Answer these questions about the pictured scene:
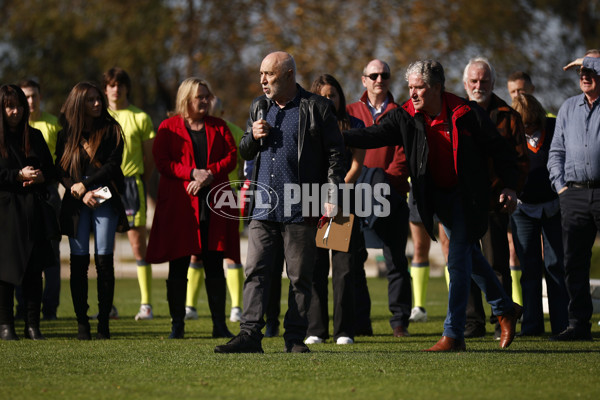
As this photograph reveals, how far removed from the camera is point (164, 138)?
9.22 m

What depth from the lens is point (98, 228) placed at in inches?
352

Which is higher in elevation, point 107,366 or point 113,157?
point 113,157

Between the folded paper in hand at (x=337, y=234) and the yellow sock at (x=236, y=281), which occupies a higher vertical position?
the folded paper in hand at (x=337, y=234)

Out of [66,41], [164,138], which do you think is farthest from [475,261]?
[66,41]

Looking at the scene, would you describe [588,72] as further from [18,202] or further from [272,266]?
[18,202]

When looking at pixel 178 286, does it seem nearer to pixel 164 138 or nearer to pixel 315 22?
pixel 164 138

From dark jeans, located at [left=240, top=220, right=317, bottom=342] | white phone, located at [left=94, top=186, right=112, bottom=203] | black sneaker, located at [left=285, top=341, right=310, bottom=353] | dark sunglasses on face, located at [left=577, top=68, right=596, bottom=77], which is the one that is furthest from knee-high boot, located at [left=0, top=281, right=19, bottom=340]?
dark sunglasses on face, located at [left=577, top=68, right=596, bottom=77]

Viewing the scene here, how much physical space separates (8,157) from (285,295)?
6689 mm

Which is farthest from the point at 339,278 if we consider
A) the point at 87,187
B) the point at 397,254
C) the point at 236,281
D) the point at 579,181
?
the point at 236,281

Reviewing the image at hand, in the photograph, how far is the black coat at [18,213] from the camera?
8.77m

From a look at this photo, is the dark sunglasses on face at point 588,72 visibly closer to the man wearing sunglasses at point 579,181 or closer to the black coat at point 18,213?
the man wearing sunglasses at point 579,181

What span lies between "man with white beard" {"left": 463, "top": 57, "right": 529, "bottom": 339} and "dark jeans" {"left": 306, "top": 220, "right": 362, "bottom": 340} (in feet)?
Answer: 3.81

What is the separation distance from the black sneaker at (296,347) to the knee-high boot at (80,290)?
209 centimetres

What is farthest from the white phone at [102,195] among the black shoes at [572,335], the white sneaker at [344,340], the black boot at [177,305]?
the black shoes at [572,335]
